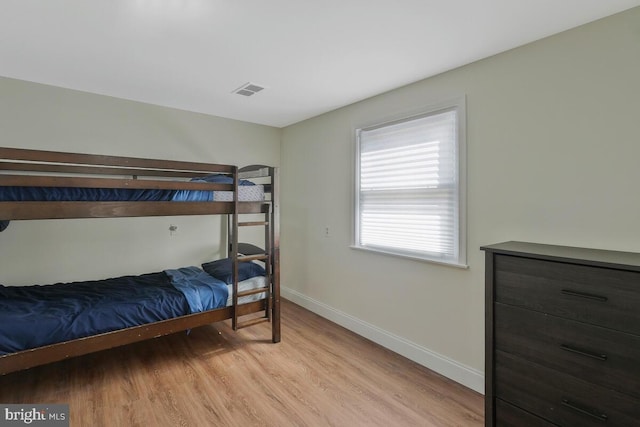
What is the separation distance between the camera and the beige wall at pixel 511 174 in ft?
5.47

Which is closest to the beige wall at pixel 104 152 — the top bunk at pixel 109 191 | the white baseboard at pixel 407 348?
the top bunk at pixel 109 191

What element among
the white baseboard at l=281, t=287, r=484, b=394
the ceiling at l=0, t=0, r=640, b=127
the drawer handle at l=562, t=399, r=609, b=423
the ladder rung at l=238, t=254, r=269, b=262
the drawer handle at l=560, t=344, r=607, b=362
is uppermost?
the ceiling at l=0, t=0, r=640, b=127

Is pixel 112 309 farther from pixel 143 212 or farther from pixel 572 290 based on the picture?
pixel 572 290

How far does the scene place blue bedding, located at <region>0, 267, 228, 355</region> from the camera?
200cm

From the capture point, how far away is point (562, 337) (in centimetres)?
147

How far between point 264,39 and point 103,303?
7.45 ft

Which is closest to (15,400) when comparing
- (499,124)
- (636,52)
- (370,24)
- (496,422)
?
(496,422)

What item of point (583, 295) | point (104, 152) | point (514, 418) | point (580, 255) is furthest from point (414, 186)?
point (104, 152)

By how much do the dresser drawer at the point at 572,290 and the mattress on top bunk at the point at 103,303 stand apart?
7.11ft

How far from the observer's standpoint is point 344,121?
3.35 m

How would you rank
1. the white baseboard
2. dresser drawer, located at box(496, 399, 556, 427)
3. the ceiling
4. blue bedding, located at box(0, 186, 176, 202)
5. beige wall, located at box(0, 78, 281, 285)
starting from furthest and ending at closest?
beige wall, located at box(0, 78, 281, 285) → the white baseboard → blue bedding, located at box(0, 186, 176, 202) → the ceiling → dresser drawer, located at box(496, 399, 556, 427)

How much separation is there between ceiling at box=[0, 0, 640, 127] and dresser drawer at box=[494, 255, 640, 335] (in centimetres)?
139

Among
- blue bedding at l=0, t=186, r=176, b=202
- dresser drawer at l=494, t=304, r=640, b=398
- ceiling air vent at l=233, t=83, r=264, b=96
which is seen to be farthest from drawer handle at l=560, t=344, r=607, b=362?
ceiling air vent at l=233, t=83, r=264, b=96

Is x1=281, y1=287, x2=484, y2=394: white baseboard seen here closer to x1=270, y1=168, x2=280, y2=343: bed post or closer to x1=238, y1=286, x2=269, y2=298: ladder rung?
x1=270, y1=168, x2=280, y2=343: bed post
